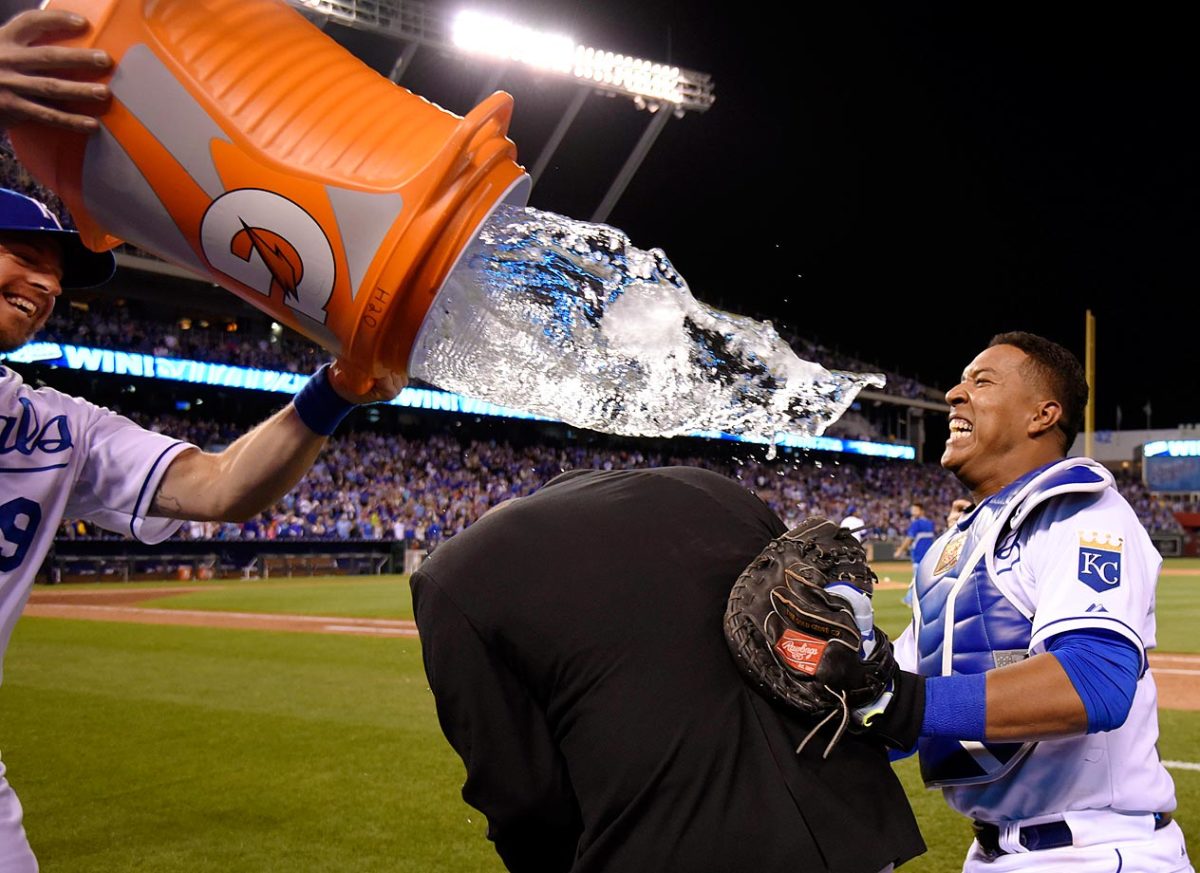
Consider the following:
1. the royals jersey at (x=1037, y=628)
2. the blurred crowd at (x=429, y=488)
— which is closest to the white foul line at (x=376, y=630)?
the blurred crowd at (x=429, y=488)

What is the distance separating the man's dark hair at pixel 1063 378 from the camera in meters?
2.51

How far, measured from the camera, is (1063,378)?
2512 millimetres

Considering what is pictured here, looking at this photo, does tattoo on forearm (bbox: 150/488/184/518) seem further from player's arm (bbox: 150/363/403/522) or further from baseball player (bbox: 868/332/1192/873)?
baseball player (bbox: 868/332/1192/873)

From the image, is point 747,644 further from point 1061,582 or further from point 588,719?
point 1061,582

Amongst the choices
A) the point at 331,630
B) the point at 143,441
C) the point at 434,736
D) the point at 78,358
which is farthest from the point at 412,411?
the point at 143,441

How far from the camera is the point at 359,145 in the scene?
131 centimetres

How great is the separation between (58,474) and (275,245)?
1107 mm

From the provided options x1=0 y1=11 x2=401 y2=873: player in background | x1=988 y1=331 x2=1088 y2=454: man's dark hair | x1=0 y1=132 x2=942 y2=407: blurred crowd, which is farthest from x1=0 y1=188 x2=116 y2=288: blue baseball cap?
x1=0 y1=132 x2=942 y2=407: blurred crowd

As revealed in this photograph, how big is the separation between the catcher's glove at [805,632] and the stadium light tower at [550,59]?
24880mm

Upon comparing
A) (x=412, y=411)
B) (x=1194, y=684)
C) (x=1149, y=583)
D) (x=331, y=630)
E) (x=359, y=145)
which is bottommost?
(x=412, y=411)

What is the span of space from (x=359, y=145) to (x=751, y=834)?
1.05 metres

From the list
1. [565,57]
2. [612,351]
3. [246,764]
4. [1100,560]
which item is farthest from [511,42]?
[1100,560]

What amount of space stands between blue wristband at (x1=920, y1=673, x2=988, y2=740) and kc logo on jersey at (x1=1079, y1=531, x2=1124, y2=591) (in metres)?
0.41

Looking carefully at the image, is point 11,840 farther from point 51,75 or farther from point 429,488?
point 429,488
